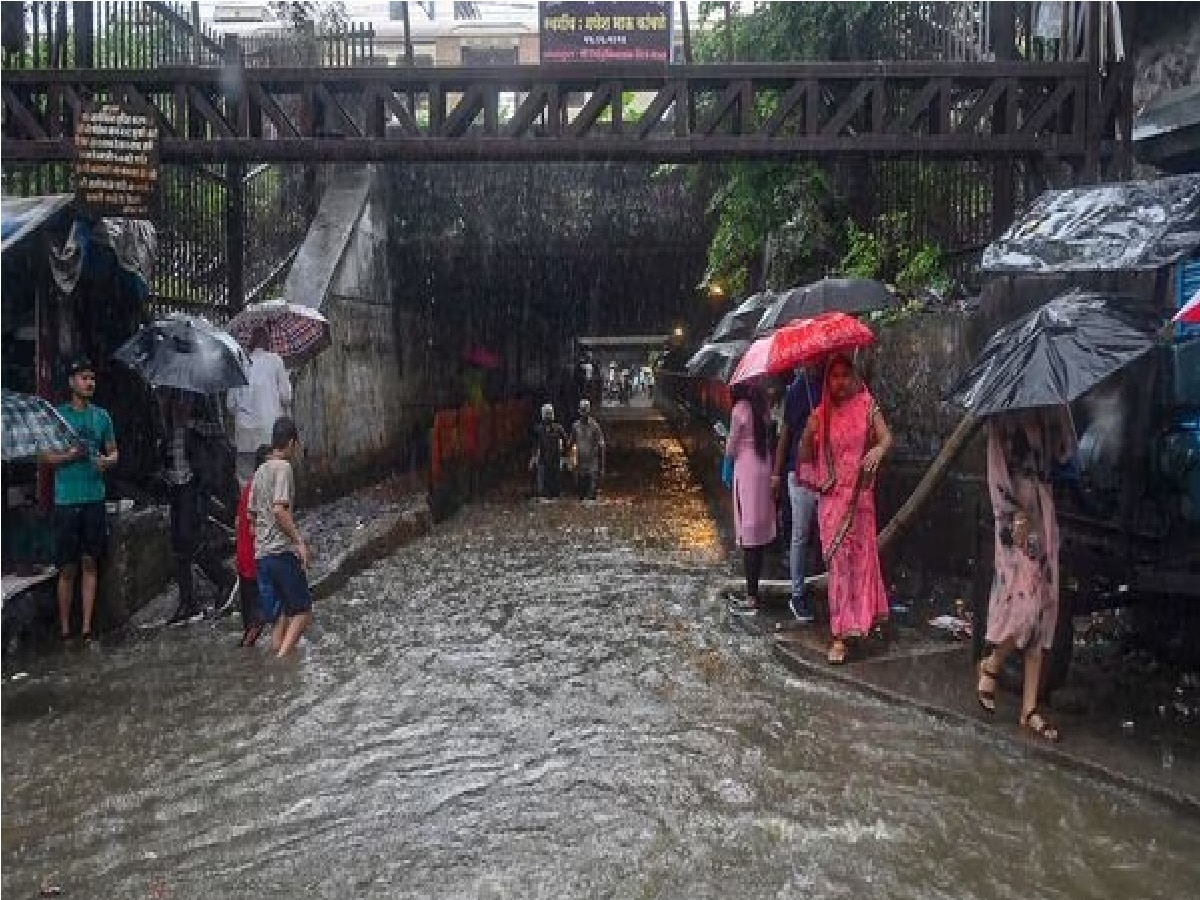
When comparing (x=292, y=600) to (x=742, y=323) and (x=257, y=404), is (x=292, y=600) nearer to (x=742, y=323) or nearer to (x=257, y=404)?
(x=257, y=404)

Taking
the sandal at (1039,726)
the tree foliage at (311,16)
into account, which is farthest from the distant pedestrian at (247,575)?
the tree foliage at (311,16)

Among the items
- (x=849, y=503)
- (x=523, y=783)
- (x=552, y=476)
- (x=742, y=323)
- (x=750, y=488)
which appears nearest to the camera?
(x=523, y=783)

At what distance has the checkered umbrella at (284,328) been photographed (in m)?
12.0

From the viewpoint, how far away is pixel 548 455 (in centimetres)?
2100

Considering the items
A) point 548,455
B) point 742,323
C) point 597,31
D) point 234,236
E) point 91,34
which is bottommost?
point 548,455

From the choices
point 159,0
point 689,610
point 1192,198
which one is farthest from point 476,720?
point 159,0

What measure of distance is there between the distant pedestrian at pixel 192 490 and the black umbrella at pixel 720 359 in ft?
15.3

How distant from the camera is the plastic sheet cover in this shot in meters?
6.68

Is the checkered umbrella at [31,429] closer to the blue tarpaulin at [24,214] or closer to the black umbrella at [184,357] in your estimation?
the blue tarpaulin at [24,214]

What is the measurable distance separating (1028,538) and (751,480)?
382 cm

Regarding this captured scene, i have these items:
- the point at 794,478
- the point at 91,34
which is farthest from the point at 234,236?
the point at 794,478

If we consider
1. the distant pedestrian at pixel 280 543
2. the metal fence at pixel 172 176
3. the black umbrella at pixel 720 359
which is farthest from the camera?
the metal fence at pixel 172 176

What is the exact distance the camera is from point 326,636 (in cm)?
957

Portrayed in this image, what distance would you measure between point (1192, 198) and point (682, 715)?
160 inches
